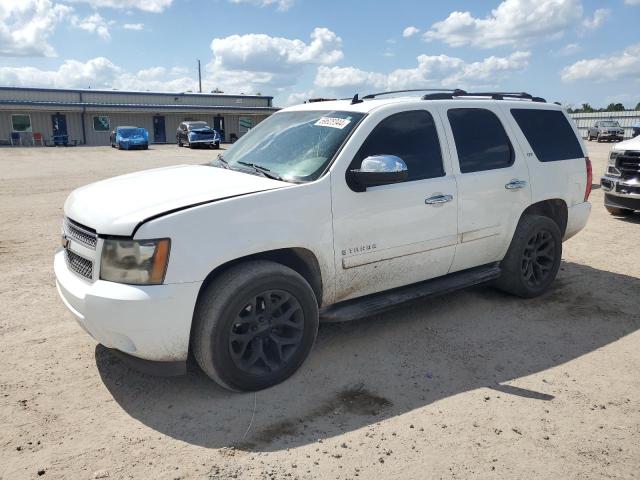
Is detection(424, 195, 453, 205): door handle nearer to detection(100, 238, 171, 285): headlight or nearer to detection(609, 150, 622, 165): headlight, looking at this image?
detection(100, 238, 171, 285): headlight

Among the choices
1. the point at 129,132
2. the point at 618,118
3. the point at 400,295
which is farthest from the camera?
the point at 618,118

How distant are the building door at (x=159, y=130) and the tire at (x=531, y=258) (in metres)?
42.4

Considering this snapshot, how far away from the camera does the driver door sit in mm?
3705

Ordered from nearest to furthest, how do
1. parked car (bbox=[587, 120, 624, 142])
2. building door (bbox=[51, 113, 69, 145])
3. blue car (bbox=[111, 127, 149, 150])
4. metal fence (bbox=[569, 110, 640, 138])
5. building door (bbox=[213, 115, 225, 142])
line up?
blue car (bbox=[111, 127, 149, 150]), parked car (bbox=[587, 120, 624, 142]), building door (bbox=[51, 113, 69, 145]), metal fence (bbox=[569, 110, 640, 138]), building door (bbox=[213, 115, 225, 142])

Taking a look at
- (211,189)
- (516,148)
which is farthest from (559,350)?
(211,189)

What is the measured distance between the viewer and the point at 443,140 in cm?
429

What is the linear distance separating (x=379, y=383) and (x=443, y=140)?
2064mm

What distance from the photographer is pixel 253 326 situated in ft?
11.1

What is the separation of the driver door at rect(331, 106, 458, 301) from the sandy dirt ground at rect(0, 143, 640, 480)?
61 centimetres

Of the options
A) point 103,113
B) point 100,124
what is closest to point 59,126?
point 100,124

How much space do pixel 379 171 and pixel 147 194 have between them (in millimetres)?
1569

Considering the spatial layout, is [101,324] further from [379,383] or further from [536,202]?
[536,202]

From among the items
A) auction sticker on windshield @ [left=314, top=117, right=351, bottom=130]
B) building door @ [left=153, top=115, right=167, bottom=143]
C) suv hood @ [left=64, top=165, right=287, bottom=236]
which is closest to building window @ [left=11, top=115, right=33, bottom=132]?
building door @ [left=153, top=115, right=167, bottom=143]

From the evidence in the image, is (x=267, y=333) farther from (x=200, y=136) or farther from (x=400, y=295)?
(x=200, y=136)
